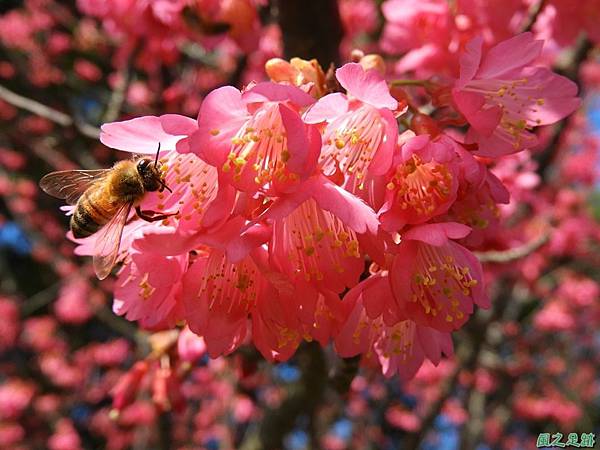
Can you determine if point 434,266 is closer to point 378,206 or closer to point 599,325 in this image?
point 378,206

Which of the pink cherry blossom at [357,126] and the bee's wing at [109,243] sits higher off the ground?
the pink cherry blossom at [357,126]

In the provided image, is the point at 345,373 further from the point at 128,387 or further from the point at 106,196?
the point at 128,387

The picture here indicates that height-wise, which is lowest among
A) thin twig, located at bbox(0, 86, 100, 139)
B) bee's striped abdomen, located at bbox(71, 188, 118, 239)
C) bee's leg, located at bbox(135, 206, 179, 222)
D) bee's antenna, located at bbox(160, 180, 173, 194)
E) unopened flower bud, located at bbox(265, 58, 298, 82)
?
thin twig, located at bbox(0, 86, 100, 139)

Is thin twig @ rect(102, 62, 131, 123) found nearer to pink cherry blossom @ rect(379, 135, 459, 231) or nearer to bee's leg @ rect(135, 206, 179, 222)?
bee's leg @ rect(135, 206, 179, 222)

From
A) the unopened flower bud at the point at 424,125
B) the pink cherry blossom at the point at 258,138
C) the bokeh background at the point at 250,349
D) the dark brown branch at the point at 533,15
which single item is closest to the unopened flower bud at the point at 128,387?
the bokeh background at the point at 250,349

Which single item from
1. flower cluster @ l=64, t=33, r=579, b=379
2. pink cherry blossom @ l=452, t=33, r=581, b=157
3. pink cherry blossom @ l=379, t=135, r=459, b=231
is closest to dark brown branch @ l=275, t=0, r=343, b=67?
flower cluster @ l=64, t=33, r=579, b=379

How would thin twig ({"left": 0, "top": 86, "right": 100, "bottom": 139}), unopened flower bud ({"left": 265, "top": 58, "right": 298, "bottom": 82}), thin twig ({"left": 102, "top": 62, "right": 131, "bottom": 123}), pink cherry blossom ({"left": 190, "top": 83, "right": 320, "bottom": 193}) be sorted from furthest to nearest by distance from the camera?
thin twig ({"left": 102, "top": 62, "right": 131, "bottom": 123}) → thin twig ({"left": 0, "top": 86, "right": 100, "bottom": 139}) → unopened flower bud ({"left": 265, "top": 58, "right": 298, "bottom": 82}) → pink cherry blossom ({"left": 190, "top": 83, "right": 320, "bottom": 193})

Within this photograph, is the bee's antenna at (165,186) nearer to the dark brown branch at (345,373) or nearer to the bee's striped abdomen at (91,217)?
the bee's striped abdomen at (91,217)
